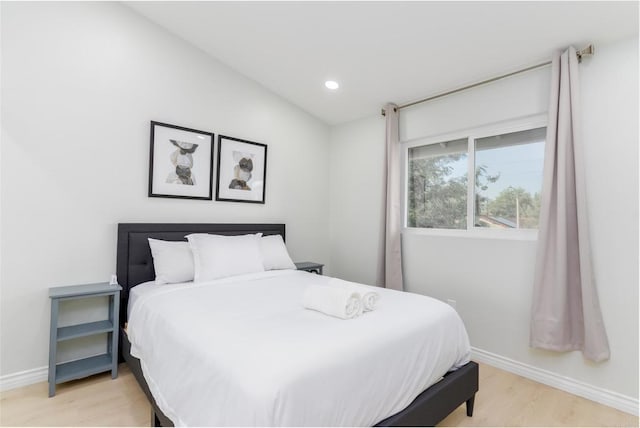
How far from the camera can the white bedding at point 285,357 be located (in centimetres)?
116

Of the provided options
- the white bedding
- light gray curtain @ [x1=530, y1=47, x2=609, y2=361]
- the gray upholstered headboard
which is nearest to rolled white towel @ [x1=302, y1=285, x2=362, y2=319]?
the white bedding

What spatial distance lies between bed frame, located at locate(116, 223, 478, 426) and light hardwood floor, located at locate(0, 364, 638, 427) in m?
0.16

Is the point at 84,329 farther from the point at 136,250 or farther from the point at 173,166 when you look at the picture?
the point at 173,166

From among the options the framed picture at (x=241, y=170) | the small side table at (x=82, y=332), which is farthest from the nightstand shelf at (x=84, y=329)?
the framed picture at (x=241, y=170)

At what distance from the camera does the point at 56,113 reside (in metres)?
2.41

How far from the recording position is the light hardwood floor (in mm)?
1950

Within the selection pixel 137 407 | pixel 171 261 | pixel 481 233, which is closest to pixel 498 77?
pixel 481 233

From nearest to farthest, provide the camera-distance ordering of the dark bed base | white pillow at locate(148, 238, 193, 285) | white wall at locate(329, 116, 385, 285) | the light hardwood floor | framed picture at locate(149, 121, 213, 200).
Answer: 1. the dark bed base
2. the light hardwood floor
3. white pillow at locate(148, 238, 193, 285)
4. framed picture at locate(149, 121, 213, 200)
5. white wall at locate(329, 116, 385, 285)

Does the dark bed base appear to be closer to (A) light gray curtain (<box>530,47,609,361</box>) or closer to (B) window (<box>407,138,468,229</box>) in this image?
(A) light gray curtain (<box>530,47,609,361</box>)

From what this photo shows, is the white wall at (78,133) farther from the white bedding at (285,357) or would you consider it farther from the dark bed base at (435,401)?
the dark bed base at (435,401)

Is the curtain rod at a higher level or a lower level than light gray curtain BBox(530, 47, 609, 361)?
higher

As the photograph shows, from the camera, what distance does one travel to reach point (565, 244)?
2232mm

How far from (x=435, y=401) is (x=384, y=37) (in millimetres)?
2458

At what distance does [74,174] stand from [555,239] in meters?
3.54
